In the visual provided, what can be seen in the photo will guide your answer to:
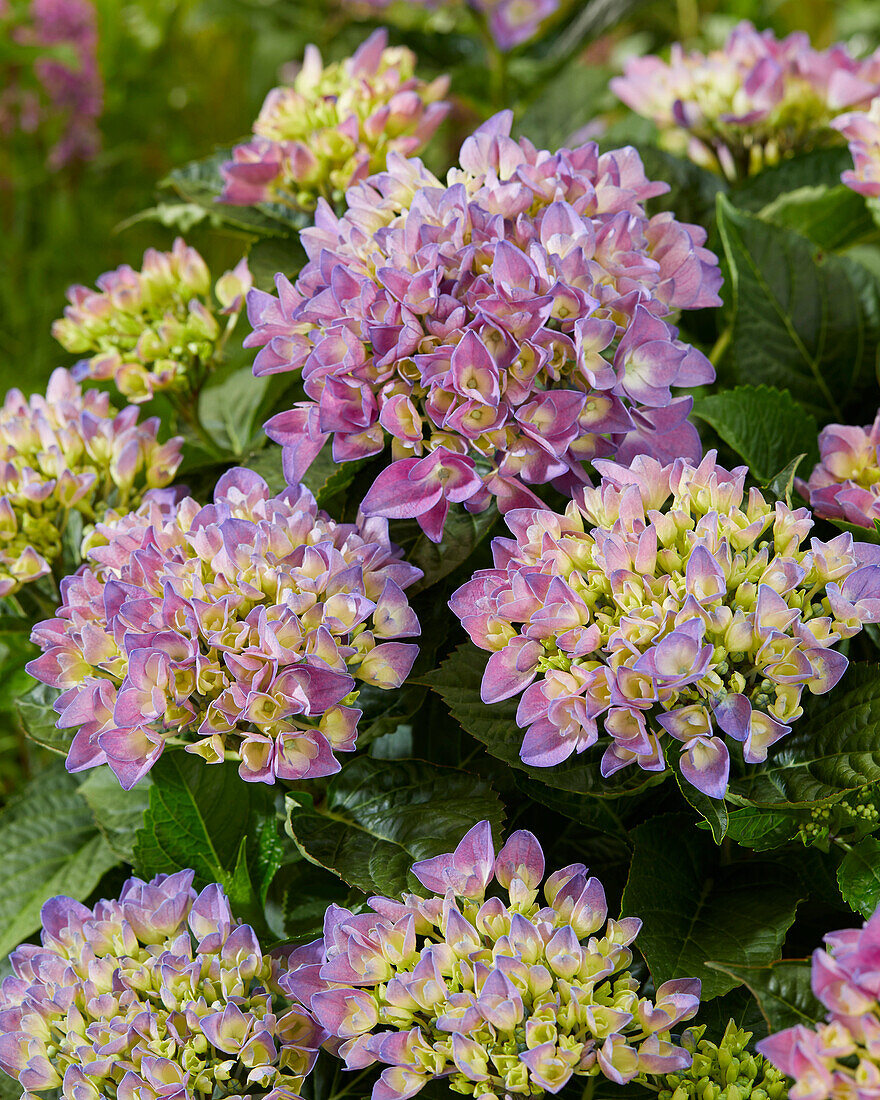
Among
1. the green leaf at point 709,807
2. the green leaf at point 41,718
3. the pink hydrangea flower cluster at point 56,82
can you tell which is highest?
the pink hydrangea flower cluster at point 56,82

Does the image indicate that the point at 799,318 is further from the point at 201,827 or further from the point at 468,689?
the point at 201,827

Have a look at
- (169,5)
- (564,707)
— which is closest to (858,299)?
(564,707)

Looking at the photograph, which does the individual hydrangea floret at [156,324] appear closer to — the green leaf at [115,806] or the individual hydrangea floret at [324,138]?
the individual hydrangea floret at [324,138]

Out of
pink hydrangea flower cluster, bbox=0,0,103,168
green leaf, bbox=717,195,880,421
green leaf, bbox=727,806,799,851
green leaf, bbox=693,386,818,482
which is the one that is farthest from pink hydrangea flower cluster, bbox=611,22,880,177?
pink hydrangea flower cluster, bbox=0,0,103,168

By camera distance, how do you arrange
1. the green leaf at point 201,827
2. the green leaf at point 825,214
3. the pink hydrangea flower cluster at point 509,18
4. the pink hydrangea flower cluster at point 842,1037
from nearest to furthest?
the pink hydrangea flower cluster at point 842,1037 < the green leaf at point 201,827 < the green leaf at point 825,214 < the pink hydrangea flower cluster at point 509,18

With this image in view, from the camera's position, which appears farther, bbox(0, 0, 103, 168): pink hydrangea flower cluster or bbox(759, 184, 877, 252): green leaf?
bbox(0, 0, 103, 168): pink hydrangea flower cluster

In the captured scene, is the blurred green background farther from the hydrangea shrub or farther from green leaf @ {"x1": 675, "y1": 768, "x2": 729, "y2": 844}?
green leaf @ {"x1": 675, "y1": 768, "x2": 729, "y2": 844}

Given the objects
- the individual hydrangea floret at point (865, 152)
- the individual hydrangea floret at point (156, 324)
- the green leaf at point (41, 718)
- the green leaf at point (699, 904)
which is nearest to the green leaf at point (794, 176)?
the individual hydrangea floret at point (865, 152)
